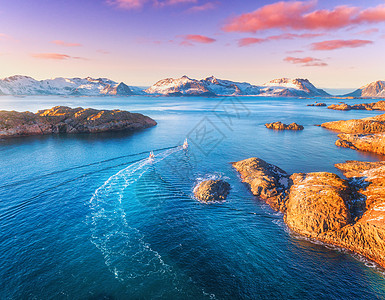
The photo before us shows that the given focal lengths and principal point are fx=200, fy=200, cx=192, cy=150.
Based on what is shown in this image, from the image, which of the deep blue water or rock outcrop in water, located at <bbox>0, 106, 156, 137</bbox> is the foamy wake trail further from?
rock outcrop in water, located at <bbox>0, 106, 156, 137</bbox>

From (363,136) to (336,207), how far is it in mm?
57956

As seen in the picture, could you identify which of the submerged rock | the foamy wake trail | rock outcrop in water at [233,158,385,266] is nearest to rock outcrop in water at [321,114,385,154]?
rock outcrop in water at [233,158,385,266]

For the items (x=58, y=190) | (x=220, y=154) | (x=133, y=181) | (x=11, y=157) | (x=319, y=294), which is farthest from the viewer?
(x=220, y=154)

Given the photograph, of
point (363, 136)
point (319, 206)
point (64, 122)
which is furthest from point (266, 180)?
point (64, 122)

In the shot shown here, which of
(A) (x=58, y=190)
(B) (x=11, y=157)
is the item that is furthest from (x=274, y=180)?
(B) (x=11, y=157)

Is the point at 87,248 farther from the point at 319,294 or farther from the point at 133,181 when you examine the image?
the point at 319,294

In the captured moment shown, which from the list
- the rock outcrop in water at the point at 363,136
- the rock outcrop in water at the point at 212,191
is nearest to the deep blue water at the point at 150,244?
the rock outcrop in water at the point at 212,191

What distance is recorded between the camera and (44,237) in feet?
86.2

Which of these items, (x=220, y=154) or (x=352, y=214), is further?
(x=220, y=154)

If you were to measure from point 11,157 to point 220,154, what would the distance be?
5955cm

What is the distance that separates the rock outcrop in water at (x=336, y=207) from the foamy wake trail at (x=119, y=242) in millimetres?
20297

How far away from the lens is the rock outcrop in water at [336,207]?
24828 mm

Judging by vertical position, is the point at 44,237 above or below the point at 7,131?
below

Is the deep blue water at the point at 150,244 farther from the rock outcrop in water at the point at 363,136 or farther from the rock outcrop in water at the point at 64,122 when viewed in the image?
the rock outcrop in water at the point at 64,122
